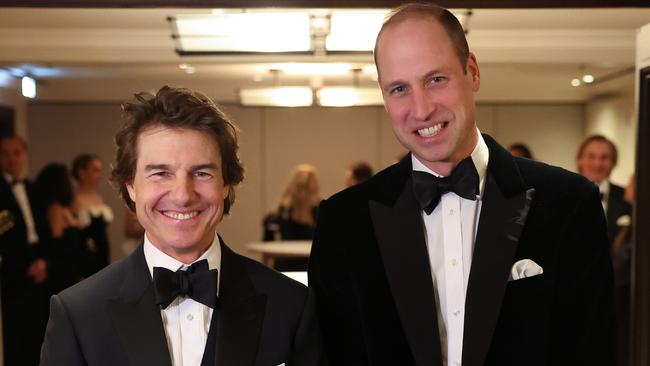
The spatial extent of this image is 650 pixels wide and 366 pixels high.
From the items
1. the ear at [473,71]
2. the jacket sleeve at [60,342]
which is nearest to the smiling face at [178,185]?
the jacket sleeve at [60,342]

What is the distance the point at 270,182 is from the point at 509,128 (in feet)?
10.1

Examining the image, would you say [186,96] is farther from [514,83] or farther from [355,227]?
[514,83]

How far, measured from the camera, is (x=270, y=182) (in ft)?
34.8

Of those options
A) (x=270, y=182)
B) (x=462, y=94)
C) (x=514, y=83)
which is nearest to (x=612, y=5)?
(x=462, y=94)

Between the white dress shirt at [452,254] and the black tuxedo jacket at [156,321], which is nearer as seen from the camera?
the black tuxedo jacket at [156,321]

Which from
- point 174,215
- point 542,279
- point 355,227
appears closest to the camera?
point 174,215

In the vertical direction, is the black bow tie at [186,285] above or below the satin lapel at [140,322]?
above

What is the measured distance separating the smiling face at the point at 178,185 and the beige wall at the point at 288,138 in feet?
28.2

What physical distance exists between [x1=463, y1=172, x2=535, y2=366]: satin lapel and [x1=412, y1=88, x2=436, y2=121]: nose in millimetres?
257

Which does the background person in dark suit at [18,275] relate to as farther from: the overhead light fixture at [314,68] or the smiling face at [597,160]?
the smiling face at [597,160]

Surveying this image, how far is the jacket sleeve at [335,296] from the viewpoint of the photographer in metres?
1.87

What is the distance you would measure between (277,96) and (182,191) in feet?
16.2

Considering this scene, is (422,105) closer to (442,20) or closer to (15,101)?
(442,20)

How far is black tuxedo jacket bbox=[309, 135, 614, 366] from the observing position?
1.75 m
